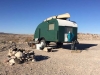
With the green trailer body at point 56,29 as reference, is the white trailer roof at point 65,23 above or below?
above

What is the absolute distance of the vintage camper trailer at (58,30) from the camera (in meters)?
15.3

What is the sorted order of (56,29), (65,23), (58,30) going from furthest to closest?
(65,23), (56,29), (58,30)

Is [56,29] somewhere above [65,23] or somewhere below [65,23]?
below

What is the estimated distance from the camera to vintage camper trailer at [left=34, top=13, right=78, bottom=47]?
1527cm

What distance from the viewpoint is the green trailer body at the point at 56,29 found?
50.0ft

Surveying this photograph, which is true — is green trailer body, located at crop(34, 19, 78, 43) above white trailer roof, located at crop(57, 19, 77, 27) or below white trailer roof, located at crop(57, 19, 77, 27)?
below

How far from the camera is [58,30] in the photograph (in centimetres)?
1514

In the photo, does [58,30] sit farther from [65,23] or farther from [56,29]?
[65,23]

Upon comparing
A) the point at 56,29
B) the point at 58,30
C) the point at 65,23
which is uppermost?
the point at 65,23

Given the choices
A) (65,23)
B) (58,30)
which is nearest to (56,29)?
(58,30)

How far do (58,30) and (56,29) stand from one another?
30 cm

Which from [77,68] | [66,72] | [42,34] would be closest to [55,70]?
[66,72]

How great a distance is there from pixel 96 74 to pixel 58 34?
8.22 m

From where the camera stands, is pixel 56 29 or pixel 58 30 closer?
pixel 58 30
